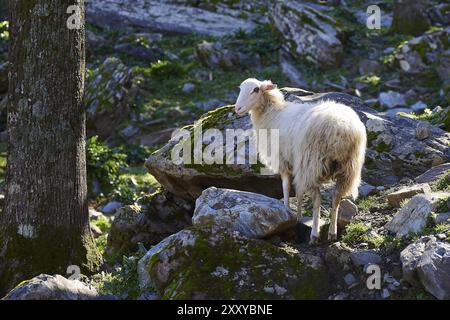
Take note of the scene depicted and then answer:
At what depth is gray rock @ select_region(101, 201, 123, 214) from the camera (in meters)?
12.0

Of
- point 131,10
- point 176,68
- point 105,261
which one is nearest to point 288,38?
point 176,68

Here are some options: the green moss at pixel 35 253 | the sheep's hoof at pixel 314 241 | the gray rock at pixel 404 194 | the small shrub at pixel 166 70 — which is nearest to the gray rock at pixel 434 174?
the gray rock at pixel 404 194

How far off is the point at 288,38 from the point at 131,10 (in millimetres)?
6901

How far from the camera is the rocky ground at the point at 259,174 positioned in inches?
234

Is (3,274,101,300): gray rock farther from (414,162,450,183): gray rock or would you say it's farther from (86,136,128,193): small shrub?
(86,136,128,193): small shrub

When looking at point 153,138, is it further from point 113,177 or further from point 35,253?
point 35,253

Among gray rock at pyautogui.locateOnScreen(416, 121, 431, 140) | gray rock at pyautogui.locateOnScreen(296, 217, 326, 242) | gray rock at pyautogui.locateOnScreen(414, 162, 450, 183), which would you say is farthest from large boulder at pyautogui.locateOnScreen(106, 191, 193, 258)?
gray rock at pyautogui.locateOnScreen(416, 121, 431, 140)

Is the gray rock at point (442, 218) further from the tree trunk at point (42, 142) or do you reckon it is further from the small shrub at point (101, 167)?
the small shrub at point (101, 167)

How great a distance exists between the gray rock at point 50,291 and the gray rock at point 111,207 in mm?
5997

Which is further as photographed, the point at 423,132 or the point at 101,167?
the point at 101,167

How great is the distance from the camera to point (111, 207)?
12.1m

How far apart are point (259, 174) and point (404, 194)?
2157mm

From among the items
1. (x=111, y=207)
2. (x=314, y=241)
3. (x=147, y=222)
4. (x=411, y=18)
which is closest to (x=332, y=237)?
(x=314, y=241)

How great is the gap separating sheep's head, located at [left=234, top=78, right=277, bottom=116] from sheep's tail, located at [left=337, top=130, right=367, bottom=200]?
1989 mm
